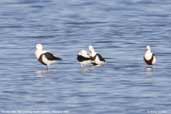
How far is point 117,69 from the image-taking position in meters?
35.2

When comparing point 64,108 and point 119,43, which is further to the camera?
point 119,43

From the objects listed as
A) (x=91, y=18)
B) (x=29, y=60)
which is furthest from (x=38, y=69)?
(x=91, y=18)

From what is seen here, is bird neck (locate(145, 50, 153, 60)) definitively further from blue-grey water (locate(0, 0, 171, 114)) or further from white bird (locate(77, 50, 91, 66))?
white bird (locate(77, 50, 91, 66))

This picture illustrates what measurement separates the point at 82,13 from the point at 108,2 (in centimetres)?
497

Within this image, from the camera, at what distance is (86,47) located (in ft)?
134

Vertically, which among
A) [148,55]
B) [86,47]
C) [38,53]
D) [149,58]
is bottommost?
[149,58]

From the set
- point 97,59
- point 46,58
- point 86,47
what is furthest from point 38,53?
point 86,47

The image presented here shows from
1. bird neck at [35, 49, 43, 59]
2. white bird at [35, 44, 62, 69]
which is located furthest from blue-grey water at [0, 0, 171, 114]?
bird neck at [35, 49, 43, 59]

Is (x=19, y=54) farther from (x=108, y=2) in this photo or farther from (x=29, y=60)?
(x=108, y=2)

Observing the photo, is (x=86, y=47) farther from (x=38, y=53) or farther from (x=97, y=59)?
(x=97, y=59)

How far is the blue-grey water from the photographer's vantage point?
29.6 m

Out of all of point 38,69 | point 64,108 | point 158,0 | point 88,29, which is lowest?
point 64,108

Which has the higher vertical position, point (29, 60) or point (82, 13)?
point (82, 13)

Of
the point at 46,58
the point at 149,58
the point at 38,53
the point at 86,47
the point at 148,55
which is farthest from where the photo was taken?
the point at 86,47
